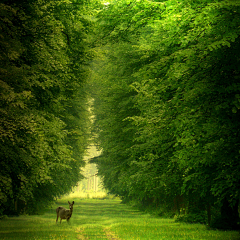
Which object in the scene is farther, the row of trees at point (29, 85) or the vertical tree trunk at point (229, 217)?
the vertical tree trunk at point (229, 217)

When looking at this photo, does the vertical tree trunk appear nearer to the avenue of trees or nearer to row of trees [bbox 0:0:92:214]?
the avenue of trees

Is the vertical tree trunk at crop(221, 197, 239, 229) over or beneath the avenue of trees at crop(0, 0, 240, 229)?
beneath

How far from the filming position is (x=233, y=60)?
9.62m

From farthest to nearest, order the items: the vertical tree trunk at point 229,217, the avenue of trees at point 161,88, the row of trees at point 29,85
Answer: the vertical tree trunk at point 229,217
the row of trees at point 29,85
the avenue of trees at point 161,88

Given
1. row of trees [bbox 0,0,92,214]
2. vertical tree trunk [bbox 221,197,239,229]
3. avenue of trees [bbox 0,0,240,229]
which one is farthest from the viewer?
vertical tree trunk [bbox 221,197,239,229]

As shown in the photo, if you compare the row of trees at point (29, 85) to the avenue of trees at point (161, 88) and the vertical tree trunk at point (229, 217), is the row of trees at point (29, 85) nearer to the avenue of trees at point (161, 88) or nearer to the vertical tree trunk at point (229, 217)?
the avenue of trees at point (161, 88)

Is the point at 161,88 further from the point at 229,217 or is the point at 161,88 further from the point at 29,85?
the point at 229,217

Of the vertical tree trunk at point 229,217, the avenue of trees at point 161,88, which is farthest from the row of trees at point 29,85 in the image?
the vertical tree trunk at point 229,217

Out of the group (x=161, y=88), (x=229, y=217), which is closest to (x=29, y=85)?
(x=161, y=88)

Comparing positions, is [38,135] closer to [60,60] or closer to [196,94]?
[60,60]

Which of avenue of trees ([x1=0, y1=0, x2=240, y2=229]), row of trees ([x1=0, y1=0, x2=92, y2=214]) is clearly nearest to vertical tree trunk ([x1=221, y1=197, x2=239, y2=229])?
avenue of trees ([x1=0, y1=0, x2=240, y2=229])

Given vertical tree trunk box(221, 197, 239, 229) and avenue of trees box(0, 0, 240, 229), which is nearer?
avenue of trees box(0, 0, 240, 229)

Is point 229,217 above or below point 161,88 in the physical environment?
below

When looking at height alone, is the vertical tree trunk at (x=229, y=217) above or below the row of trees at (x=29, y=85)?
below
